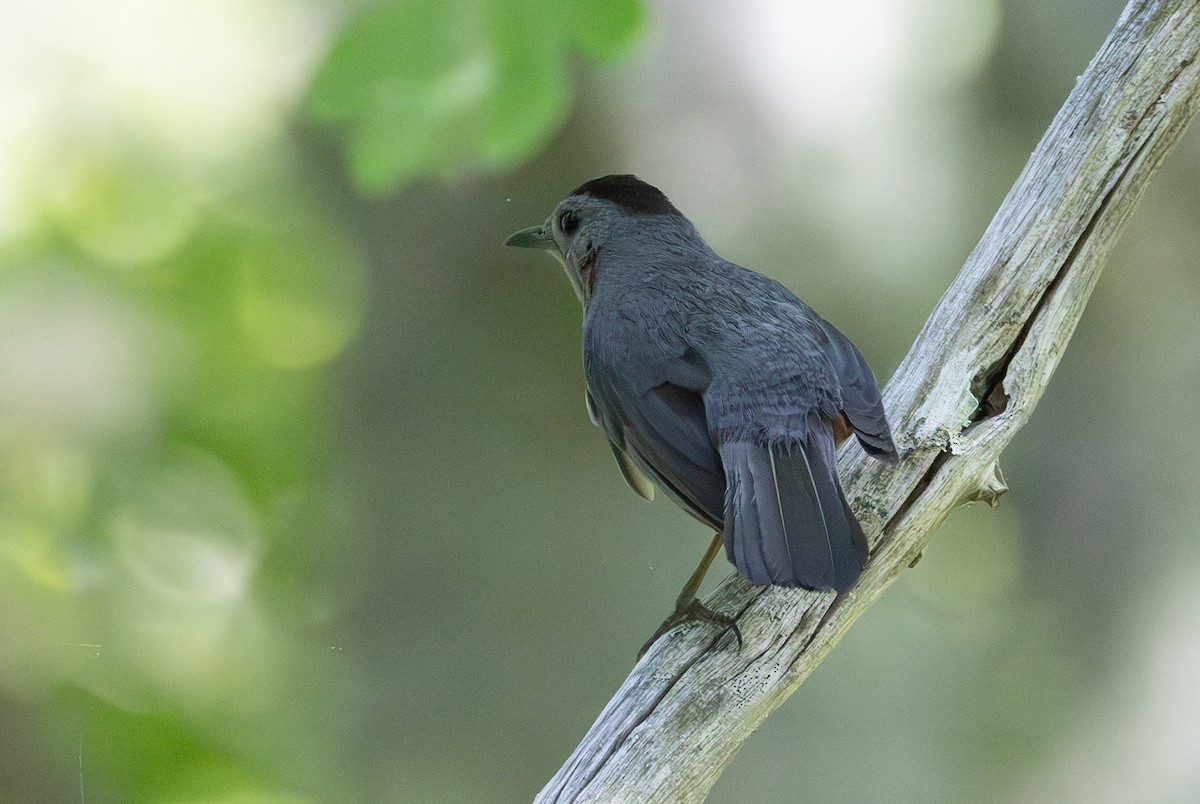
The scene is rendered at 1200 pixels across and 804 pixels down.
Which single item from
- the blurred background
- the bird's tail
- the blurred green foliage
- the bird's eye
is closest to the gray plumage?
the bird's tail

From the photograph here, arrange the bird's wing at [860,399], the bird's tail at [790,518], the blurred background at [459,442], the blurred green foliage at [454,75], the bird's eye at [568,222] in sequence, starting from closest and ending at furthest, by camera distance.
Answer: the bird's tail at [790,518]
the bird's wing at [860,399]
the blurred green foliage at [454,75]
the bird's eye at [568,222]
the blurred background at [459,442]

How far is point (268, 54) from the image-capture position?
3.29 m

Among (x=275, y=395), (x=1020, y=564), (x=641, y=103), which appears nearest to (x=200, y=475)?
(x=275, y=395)

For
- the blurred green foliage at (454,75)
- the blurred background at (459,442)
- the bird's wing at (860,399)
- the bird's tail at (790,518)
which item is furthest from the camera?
the blurred background at (459,442)

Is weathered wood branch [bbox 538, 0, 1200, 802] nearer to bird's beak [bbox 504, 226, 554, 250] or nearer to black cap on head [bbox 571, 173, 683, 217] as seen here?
black cap on head [bbox 571, 173, 683, 217]

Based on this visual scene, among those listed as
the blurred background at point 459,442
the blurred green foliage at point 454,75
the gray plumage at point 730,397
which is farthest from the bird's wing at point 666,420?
the blurred background at point 459,442

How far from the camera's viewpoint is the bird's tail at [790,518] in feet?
5.11

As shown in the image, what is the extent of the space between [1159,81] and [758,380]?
0.91 m

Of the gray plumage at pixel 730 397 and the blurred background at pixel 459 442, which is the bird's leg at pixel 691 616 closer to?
the gray plumage at pixel 730 397

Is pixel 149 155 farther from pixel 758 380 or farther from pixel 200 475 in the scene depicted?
pixel 758 380

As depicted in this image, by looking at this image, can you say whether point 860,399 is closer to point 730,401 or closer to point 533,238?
point 730,401

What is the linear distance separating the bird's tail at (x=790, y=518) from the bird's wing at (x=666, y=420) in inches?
2.0

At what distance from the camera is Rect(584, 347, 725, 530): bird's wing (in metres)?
1.81

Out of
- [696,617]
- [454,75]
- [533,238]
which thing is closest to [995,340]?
[696,617]
